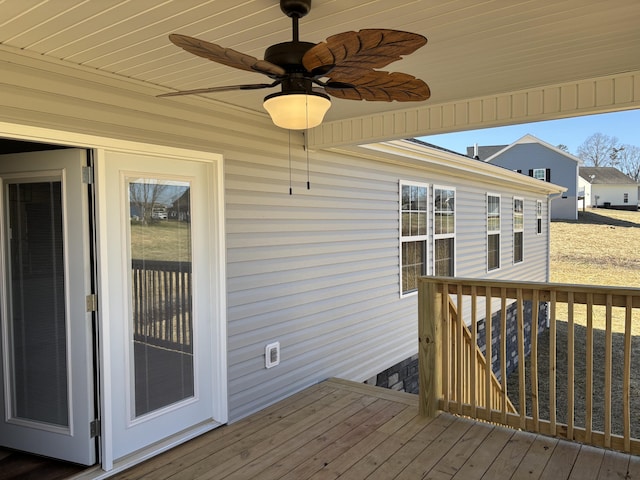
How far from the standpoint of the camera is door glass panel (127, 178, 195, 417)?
301 cm

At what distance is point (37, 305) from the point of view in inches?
117

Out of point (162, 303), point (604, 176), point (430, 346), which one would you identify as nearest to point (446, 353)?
point (430, 346)

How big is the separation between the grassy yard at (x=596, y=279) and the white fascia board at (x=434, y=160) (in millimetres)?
4026

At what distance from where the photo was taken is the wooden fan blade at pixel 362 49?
1386mm

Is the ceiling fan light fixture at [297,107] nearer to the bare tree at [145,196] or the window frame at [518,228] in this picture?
the bare tree at [145,196]

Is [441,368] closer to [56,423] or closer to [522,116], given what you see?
[522,116]

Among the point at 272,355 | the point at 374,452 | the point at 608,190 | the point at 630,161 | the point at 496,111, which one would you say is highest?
the point at 630,161

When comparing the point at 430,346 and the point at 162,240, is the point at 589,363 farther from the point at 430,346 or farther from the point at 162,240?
the point at 162,240

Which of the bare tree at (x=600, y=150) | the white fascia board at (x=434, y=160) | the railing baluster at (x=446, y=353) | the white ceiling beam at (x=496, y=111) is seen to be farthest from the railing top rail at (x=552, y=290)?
the bare tree at (x=600, y=150)

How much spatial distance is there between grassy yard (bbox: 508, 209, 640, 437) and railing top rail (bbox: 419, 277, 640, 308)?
5240 millimetres

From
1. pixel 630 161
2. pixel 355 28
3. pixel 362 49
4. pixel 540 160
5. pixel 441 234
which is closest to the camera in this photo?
pixel 362 49

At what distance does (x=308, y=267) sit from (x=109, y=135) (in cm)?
219

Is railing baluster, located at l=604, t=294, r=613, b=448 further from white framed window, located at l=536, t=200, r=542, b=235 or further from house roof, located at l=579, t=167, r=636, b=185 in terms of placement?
house roof, located at l=579, t=167, r=636, b=185

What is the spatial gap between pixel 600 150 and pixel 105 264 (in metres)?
42.3
